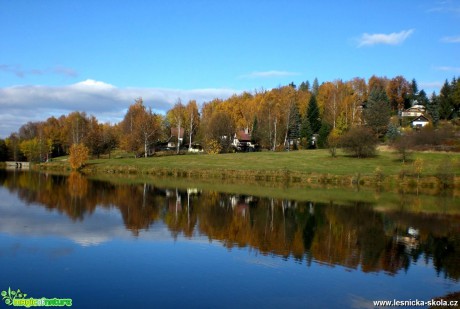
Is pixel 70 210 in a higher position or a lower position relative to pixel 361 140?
lower

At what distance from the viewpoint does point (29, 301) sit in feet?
42.4

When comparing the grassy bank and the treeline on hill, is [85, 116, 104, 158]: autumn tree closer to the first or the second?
the treeline on hill

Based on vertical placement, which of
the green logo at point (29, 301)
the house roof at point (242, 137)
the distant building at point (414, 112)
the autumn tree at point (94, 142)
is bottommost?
the green logo at point (29, 301)

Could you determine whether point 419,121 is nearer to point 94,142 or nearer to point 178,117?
point 178,117

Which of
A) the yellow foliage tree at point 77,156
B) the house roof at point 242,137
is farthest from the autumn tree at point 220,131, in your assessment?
the yellow foliage tree at point 77,156

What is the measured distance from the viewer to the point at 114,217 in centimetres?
2878

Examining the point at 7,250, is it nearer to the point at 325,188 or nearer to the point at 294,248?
the point at 294,248

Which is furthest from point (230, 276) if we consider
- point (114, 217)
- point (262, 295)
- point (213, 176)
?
point (213, 176)

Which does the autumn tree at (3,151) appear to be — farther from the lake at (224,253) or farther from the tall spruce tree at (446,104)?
the tall spruce tree at (446,104)

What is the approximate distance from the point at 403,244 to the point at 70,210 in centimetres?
2267

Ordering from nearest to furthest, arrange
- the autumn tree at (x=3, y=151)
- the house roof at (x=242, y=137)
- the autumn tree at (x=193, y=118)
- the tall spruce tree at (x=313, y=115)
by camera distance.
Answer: the tall spruce tree at (x=313, y=115) → the house roof at (x=242, y=137) → the autumn tree at (x=193, y=118) → the autumn tree at (x=3, y=151)

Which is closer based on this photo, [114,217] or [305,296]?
[305,296]

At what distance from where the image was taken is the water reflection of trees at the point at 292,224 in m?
20.2

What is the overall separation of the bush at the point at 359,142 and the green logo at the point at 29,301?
2486 inches
